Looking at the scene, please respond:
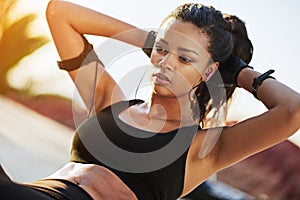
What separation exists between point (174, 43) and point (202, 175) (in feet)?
1.04

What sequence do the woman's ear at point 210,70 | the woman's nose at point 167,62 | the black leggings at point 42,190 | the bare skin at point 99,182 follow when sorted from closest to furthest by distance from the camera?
the black leggings at point 42,190 < the bare skin at point 99,182 < the woman's nose at point 167,62 < the woman's ear at point 210,70

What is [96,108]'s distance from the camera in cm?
151

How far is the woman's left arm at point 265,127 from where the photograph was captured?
136 cm

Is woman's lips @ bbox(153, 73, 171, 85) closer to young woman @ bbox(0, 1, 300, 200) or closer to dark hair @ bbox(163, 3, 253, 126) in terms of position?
young woman @ bbox(0, 1, 300, 200)

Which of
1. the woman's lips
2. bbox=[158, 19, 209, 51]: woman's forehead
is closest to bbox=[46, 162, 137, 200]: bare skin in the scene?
the woman's lips

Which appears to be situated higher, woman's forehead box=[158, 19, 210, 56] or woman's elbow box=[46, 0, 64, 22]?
woman's forehead box=[158, 19, 210, 56]

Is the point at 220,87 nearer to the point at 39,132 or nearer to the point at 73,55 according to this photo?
the point at 73,55

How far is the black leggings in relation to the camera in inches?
43.0

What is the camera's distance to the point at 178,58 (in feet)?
4.63

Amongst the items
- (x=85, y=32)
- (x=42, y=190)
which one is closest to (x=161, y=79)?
(x=85, y=32)

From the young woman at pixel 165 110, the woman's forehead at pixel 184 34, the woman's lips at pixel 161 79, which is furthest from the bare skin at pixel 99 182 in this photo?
the woman's forehead at pixel 184 34

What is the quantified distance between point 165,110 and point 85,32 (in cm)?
29

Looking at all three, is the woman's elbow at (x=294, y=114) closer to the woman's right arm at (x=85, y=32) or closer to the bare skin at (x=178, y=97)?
the bare skin at (x=178, y=97)

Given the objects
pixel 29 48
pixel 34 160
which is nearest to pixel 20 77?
pixel 29 48
